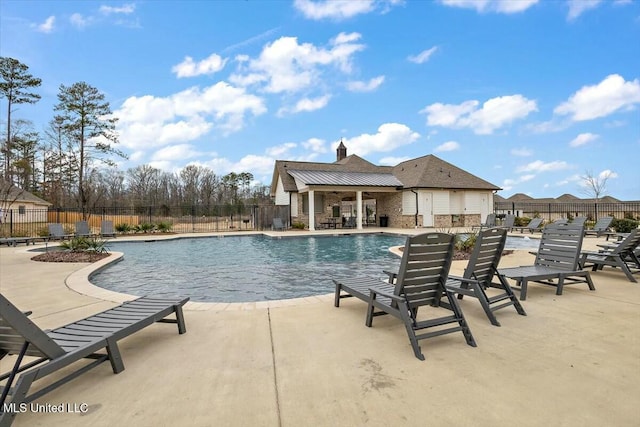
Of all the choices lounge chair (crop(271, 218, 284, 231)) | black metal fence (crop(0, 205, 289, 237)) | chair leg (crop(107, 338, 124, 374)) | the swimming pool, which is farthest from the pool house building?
chair leg (crop(107, 338, 124, 374))

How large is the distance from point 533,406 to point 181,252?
1134 centimetres

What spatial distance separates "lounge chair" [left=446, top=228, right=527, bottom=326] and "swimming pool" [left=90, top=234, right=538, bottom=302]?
8.94ft

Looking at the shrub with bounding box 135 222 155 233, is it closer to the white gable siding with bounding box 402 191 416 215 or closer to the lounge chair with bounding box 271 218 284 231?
the lounge chair with bounding box 271 218 284 231

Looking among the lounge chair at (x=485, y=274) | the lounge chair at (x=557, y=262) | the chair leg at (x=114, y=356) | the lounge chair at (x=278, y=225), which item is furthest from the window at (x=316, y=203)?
the chair leg at (x=114, y=356)

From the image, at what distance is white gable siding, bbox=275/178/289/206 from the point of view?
886 inches

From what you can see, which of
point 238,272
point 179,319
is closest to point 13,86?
point 238,272

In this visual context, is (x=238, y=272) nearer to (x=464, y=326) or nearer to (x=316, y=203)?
(x=464, y=326)

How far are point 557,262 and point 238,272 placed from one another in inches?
247

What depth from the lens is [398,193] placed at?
22.0 metres

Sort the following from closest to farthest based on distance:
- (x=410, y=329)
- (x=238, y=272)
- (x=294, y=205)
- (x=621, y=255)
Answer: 1. (x=410, y=329)
2. (x=621, y=255)
3. (x=238, y=272)
4. (x=294, y=205)

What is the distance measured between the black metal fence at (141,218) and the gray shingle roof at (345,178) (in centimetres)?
263

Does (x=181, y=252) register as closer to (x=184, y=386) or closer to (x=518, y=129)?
(x=184, y=386)

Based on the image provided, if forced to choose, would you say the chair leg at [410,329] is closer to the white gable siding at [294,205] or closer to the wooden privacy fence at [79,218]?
the white gable siding at [294,205]

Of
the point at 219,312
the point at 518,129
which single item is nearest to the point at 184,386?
the point at 219,312
